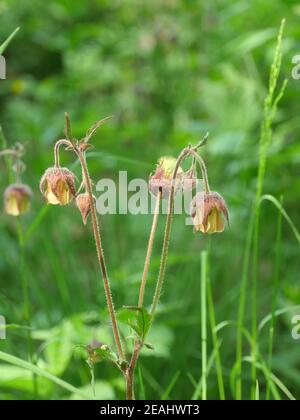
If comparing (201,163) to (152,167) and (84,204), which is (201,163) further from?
(152,167)

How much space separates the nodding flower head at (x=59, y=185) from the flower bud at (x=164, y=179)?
117 mm

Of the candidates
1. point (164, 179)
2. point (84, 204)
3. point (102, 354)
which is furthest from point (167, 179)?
point (102, 354)

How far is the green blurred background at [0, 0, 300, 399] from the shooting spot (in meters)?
1.65

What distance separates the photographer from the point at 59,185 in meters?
0.92

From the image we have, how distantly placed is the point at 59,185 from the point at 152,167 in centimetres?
34

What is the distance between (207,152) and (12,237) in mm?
830

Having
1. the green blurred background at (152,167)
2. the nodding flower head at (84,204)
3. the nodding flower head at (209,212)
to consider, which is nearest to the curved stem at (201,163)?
the nodding flower head at (209,212)

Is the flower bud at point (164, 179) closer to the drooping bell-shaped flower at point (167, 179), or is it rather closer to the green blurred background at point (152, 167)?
the drooping bell-shaped flower at point (167, 179)

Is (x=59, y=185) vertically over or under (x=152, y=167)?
under

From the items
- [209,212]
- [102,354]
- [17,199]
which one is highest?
[17,199]

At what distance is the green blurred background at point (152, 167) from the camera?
1.65 meters

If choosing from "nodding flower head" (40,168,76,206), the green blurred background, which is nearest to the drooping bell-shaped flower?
"nodding flower head" (40,168,76,206)

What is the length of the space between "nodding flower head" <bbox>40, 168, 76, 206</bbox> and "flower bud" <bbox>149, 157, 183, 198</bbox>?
0.38 feet
